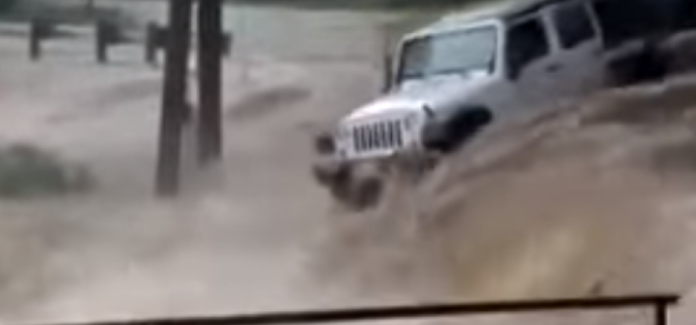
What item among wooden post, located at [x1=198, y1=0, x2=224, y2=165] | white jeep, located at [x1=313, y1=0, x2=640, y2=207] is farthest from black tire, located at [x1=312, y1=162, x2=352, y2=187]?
wooden post, located at [x1=198, y1=0, x2=224, y2=165]

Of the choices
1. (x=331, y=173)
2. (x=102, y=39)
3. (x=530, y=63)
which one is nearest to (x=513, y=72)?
(x=530, y=63)

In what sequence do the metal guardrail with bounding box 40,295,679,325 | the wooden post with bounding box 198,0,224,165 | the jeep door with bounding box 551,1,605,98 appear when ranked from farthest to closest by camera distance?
1. the jeep door with bounding box 551,1,605,98
2. the wooden post with bounding box 198,0,224,165
3. the metal guardrail with bounding box 40,295,679,325

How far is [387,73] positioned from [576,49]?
22 cm

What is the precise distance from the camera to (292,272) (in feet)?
5.26

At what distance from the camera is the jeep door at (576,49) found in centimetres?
170

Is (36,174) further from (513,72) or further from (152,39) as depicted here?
(513,72)

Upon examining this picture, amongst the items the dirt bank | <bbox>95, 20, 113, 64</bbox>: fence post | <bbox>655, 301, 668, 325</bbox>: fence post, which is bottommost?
<bbox>655, 301, 668, 325</bbox>: fence post

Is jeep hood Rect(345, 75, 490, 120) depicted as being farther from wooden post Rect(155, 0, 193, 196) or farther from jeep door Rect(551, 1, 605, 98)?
wooden post Rect(155, 0, 193, 196)

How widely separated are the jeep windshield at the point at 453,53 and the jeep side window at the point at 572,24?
0.25 feet

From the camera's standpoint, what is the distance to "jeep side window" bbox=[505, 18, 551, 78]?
1707 mm

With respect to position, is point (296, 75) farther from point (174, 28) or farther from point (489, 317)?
point (489, 317)

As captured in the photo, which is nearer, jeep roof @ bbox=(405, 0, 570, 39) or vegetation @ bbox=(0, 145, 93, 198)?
vegetation @ bbox=(0, 145, 93, 198)

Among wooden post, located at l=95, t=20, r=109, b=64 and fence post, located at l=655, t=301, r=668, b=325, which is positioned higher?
wooden post, located at l=95, t=20, r=109, b=64

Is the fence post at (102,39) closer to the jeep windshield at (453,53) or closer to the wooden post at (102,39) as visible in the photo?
the wooden post at (102,39)
